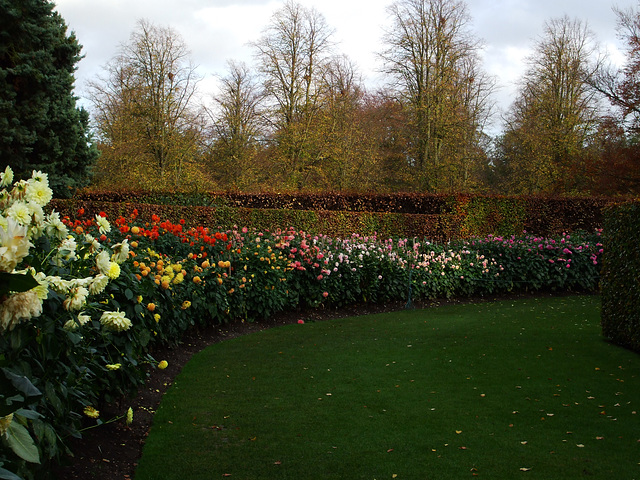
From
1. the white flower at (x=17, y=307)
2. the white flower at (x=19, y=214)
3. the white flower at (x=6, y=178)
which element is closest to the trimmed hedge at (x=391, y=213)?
the white flower at (x=6, y=178)

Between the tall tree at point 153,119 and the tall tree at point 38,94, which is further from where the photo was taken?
the tall tree at point 153,119

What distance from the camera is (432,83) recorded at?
942 inches

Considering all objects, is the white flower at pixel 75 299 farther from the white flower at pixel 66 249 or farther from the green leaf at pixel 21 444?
the green leaf at pixel 21 444

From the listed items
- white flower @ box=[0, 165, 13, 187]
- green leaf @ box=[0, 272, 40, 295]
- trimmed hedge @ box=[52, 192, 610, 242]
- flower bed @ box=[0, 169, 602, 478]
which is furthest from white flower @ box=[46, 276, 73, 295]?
trimmed hedge @ box=[52, 192, 610, 242]

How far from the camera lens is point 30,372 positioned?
91.5 inches

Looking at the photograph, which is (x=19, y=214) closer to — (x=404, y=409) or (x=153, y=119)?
(x=404, y=409)

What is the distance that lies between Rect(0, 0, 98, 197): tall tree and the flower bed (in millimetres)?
3604

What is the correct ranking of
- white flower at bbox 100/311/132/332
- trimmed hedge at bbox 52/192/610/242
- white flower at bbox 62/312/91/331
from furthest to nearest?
trimmed hedge at bbox 52/192/610/242 → white flower at bbox 100/311/132/332 → white flower at bbox 62/312/91/331

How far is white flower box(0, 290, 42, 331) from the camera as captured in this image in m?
1.76

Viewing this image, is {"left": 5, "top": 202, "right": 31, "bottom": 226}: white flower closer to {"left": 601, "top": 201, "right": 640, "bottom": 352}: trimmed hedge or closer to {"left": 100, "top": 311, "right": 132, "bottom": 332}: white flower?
{"left": 100, "top": 311, "right": 132, "bottom": 332}: white flower

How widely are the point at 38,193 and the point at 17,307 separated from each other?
3.37ft

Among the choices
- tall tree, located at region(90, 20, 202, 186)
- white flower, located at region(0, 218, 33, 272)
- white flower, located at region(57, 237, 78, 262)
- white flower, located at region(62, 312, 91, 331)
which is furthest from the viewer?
tall tree, located at region(90, 20, 202, 186)

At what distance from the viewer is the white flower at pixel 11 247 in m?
1.58

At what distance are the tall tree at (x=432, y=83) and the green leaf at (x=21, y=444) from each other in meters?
23.3
